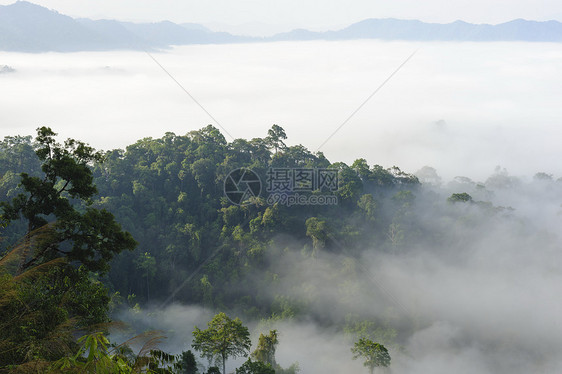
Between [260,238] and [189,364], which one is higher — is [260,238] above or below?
above

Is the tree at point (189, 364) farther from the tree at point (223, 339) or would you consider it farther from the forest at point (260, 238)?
the tree at point (223, 339)

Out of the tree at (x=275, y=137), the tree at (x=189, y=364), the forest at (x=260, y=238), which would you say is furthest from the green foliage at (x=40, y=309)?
the tree at (x=275, y=137)

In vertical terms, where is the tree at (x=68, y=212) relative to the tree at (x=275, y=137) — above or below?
above

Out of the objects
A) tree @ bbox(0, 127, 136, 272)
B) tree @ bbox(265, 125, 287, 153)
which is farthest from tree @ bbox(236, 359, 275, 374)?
tree @ bbox(265, 125, 287, 153)

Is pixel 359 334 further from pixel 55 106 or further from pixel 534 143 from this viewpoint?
pixel 534 143

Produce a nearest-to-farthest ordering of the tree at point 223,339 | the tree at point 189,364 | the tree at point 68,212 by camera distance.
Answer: the tree at point 68,212, the tree at point 189,364, the tree at point 223,339

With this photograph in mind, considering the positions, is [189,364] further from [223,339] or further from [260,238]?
[260,238]

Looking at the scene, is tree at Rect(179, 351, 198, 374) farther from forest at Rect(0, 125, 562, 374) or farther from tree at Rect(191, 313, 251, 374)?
tree at Rect(191, 313, 251, 374)

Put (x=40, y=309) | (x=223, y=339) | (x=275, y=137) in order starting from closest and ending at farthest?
(x=40, y=309) → (x=223, y=339) → (x=275, y=137)

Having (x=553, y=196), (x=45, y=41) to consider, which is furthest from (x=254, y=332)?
(x=45, y=41)

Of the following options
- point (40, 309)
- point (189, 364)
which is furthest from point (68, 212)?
point (189, 364)

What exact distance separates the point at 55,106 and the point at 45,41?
60.5 m

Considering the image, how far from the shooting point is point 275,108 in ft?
540

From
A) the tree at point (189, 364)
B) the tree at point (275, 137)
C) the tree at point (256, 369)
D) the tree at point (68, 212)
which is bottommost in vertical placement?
the tree at point (189, 364)
